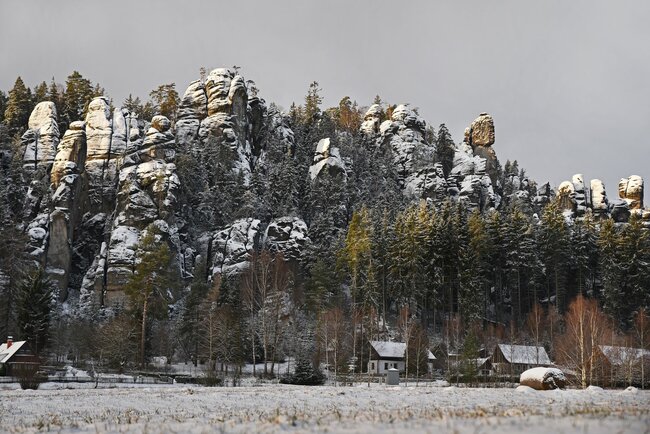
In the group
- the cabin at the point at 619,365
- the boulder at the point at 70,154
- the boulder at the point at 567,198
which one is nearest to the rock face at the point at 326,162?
the boulder at the point at 70,154

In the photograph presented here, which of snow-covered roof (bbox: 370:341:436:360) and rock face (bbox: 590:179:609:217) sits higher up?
rock face (bbox: 590:179:609:217)

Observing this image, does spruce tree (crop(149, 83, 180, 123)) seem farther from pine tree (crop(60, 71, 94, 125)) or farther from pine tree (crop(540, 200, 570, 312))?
pine tree (crop(540, 200, 570, 312))

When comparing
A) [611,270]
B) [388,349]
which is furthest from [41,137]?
[611,270]

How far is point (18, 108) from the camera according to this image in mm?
111625

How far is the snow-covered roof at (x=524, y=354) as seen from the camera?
62.0 m

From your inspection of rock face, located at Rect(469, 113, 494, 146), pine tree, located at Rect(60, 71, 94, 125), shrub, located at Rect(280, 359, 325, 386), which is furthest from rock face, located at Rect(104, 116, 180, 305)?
rock face, located at Rect(469, 113, 494, 146)

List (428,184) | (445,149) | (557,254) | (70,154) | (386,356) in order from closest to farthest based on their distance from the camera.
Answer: (386,356), (557,254), (70,154), (428,184), (445,149)

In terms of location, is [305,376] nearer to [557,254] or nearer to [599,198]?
[557,254]

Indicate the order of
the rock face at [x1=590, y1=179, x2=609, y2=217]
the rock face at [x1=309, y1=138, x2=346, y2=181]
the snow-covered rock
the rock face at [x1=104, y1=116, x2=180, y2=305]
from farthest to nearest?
1. the rock face at [x1=590, y1=179, x2=609, y2=217]
2. the rock face at [x1=309, y1=138, x2=346, y2=181]
3. the rock face at [x1=104, y1=116, x2=180, y2=305]
4. the snow-covered rock

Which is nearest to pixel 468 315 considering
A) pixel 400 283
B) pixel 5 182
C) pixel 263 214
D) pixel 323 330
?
pixel 400 283

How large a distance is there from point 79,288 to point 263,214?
103 ft

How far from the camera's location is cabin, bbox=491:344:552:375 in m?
61.7

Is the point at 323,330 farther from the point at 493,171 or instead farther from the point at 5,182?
the point at 493,171

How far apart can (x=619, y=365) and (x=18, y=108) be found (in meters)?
112
